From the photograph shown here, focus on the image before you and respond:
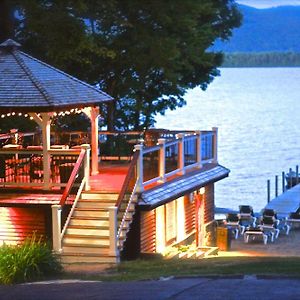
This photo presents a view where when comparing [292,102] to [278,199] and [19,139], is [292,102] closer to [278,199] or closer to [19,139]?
[278,199]

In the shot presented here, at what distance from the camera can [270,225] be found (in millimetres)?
30172

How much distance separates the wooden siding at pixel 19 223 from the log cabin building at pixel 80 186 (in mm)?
25

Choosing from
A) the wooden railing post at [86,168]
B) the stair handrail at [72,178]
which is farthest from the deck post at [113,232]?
the wooden railing post at [86,168]

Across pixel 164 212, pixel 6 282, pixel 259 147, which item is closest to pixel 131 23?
pixel 164 212

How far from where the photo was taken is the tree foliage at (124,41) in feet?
98.9

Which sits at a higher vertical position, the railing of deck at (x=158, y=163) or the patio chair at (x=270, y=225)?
the railing of deck at (x=158, y=163)

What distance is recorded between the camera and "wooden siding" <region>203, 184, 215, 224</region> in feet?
88.7

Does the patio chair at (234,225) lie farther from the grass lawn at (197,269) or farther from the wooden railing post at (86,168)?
the grass lawn at (197,269)

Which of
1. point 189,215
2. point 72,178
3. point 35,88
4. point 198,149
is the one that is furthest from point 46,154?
point 189,215

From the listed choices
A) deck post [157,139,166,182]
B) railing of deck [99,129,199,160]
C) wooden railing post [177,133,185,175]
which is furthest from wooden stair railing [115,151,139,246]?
railing of deck [99,129,199,160]

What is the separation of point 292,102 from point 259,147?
88.4m

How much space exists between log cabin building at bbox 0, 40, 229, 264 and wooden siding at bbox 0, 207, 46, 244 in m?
0.02

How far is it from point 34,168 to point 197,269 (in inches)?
269

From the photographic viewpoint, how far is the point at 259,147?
10581 centimetres
